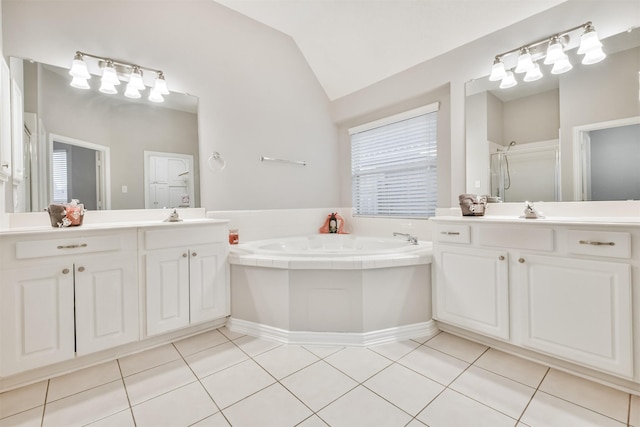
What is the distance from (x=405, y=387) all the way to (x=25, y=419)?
1.80 m

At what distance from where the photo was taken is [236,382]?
1.50 meters

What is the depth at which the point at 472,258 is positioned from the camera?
6.15ft

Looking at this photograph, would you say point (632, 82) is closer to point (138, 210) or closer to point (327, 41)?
point (327, 41)

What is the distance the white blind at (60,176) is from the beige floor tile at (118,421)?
4.74 ft

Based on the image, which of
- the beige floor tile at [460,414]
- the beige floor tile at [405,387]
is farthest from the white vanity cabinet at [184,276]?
the beige floor tile at [460,414]

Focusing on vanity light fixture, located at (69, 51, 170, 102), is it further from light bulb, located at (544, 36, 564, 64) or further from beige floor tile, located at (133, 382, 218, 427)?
light bulb, located at (544, 36, 564, 64)

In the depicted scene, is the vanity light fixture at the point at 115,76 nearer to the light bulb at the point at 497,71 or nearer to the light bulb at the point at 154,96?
the light bulb at the point at 154,96

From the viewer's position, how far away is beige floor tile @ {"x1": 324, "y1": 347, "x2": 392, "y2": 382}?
1.56m

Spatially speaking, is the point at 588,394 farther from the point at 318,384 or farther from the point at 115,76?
the point at 115,76

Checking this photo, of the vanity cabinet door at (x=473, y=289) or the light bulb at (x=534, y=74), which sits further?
the light bulb at (x=534, y=74)

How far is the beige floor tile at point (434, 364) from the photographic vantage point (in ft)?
5.07

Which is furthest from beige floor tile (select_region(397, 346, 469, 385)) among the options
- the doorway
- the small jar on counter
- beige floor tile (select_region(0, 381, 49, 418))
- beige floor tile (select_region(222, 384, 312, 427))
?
the doorway

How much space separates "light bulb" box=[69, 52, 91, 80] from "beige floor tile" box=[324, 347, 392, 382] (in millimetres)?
2574

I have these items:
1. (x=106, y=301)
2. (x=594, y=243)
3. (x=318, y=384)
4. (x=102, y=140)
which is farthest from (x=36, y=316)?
(x=594, y=243)
